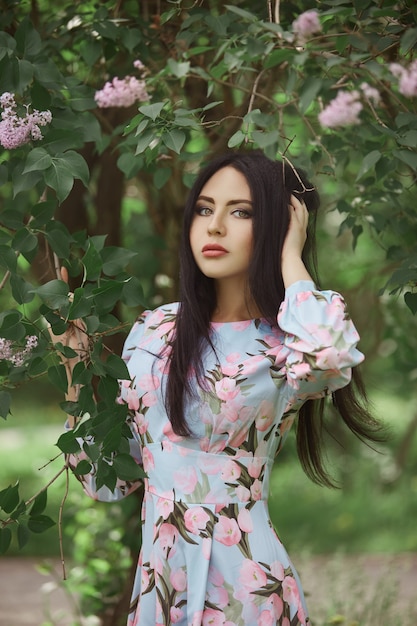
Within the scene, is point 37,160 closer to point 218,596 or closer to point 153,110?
point 153,110

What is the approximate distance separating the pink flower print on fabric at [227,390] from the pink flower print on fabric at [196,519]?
229 millimetres

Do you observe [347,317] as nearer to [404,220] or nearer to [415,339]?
[404,220]

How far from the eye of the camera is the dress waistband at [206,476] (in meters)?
1.93

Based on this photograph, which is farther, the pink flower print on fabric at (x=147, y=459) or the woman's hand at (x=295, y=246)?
the pink flower print on fabric at (x=147, y=459)

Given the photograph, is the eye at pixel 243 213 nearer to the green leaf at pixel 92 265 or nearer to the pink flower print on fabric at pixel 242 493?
the green leaf at pixel 92 265

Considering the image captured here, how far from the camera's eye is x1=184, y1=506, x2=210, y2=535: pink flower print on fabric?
191cm

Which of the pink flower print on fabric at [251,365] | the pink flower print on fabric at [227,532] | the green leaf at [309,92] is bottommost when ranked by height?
the pink flower print on fabric at [227,532]

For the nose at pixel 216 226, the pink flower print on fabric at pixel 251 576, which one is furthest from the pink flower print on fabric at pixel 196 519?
the nose at pixel 216 226

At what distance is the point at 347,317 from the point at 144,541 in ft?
2.12

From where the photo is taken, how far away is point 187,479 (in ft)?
6.35

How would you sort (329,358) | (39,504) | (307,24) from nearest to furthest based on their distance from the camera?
1. (307,24)
2. (329,358)
3. (39,504)

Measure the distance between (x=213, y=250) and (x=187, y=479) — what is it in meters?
0.48

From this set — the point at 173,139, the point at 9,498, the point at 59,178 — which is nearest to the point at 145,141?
the point at 173,139

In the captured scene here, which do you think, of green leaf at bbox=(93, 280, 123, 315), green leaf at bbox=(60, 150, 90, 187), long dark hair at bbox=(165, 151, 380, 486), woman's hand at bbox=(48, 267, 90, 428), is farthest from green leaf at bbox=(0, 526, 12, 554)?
green leaf at bbox=(60, 150, 90, 187)
